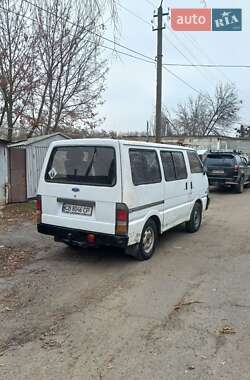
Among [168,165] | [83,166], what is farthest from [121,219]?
[168,165]

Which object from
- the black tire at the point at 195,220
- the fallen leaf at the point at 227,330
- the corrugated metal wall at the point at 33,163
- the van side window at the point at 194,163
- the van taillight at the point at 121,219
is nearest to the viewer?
the fallen leaf at the point at 227,330

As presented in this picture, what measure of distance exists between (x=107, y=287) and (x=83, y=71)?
1343 cm

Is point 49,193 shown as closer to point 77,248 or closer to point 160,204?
point 77,248

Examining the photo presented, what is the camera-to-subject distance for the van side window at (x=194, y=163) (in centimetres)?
842

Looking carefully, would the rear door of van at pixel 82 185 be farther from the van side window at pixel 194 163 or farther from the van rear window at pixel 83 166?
the van side window at pixel 194 163

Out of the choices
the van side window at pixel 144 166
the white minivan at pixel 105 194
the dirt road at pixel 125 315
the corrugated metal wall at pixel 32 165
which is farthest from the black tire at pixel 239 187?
the van side window at pixel 144 166

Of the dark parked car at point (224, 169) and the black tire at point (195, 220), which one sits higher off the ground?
the dark parked car at point (224, 169)

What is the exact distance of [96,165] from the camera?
5.75 m

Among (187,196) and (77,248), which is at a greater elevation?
(187,196)

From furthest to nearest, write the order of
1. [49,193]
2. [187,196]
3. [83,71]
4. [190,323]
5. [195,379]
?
[83,71]
[187,196]
[49,193]
[190,323]
[195,379]

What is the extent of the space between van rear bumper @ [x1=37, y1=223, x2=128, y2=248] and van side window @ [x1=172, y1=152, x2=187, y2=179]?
8.14 ft

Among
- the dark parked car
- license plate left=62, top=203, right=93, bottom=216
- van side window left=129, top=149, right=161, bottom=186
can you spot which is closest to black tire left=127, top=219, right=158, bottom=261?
van side window left=129, top=149, right=161, bottom=186

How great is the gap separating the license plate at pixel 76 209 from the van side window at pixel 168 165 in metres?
1.87

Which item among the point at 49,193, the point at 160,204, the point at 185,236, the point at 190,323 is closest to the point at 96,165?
the point at 49,193
